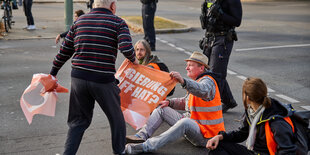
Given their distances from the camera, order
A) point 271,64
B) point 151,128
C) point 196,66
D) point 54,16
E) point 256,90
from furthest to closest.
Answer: point 54,16 → point 271,64 → point 151,128 → point 196,66 → point 256,90

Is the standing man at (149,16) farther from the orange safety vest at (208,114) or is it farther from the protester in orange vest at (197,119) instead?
the orange safety vest at (208,114)

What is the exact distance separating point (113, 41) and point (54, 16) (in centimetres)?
1503

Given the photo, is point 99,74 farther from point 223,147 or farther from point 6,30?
point 6,30

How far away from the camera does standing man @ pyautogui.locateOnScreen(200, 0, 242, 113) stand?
605 centimetres

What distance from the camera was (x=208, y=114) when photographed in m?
4.73

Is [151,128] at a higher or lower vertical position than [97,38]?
lower

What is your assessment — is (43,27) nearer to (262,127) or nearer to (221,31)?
(221,31)

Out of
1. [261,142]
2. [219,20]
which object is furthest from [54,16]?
[261,142]

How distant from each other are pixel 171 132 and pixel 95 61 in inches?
48.6

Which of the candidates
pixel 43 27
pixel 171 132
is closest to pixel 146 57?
pixel 171 132

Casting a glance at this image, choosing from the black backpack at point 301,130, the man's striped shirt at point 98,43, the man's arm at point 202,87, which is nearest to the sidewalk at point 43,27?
the man's striped shirt at point 98,43

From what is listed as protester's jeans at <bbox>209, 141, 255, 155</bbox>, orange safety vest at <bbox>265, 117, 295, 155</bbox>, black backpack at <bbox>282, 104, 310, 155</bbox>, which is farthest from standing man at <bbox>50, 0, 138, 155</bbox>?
black backpack at <bbox>282, 104, 310, 155</bbox>

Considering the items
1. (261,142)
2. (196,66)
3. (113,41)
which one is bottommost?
(261,142)

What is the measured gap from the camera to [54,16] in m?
18.4
